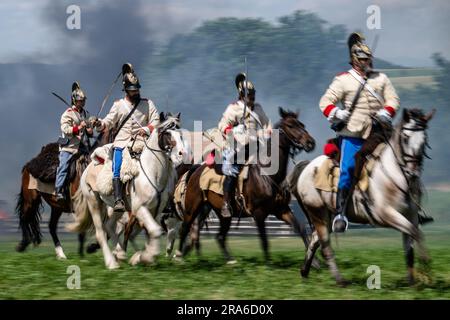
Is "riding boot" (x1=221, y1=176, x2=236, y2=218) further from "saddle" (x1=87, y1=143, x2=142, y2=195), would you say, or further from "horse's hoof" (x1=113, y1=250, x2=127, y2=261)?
"saddle" (x1=87, y1=143, x2=142, y2=195)

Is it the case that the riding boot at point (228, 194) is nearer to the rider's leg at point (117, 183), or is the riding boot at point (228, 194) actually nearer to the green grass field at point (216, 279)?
the green grass field at point (216, 279)

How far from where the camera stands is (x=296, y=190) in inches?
595

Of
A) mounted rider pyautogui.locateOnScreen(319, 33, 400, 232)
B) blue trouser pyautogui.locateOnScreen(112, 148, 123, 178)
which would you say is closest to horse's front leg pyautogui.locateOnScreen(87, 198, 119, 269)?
blue trouser pyautogui.locateOnScreen(112, 148, 123, 178)

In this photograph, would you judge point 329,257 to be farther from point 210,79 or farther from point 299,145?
point 210,79

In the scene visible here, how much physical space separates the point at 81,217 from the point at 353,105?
6.10m

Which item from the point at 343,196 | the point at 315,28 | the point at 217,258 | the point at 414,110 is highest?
the point at 315,28

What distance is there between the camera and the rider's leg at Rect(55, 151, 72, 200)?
19.6 metres

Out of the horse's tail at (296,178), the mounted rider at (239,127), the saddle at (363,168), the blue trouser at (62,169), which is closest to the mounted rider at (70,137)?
the blue trouser at (62,169)

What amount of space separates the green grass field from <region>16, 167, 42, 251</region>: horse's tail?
0.68 meters

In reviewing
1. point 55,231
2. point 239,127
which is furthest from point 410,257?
point 55,231

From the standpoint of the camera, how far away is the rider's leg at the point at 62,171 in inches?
771

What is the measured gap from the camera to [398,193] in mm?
13383

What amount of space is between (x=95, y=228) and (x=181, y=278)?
9.72ft

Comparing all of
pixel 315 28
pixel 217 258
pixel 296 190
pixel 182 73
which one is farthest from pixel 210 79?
pixel 296 190
